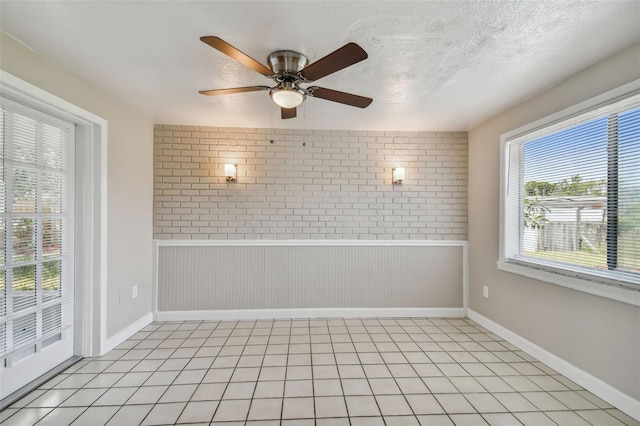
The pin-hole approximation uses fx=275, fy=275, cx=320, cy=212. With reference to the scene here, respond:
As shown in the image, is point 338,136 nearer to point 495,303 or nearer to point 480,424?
point 495,303

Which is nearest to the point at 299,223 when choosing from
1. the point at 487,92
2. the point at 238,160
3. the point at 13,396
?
the point at 238,160

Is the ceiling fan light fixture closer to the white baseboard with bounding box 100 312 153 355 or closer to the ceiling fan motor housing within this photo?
the ceiling fan motor housing

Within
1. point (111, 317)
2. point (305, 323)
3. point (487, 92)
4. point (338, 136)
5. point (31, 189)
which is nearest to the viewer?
point (31, 189)

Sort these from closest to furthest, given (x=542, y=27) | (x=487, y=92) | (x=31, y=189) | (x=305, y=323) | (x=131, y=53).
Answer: (x=542, y=27)
(x=131, y=53)
(x=31, y=189)
(x=487, y=92)
(x=305, y=323)

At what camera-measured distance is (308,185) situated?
138 inches

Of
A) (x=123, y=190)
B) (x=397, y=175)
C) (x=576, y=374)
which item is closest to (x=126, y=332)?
(x=123, y=190)

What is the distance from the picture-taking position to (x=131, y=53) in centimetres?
189

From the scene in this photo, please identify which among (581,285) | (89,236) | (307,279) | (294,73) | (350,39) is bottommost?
(307,279)

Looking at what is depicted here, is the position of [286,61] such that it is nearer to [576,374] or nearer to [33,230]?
[33,230]

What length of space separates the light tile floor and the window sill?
742 millimetres

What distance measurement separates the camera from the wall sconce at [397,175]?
345 centimetres

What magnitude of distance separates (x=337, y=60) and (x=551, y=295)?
259 cm

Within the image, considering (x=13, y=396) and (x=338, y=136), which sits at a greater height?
(x=338, y=136)

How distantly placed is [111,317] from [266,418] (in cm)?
192
